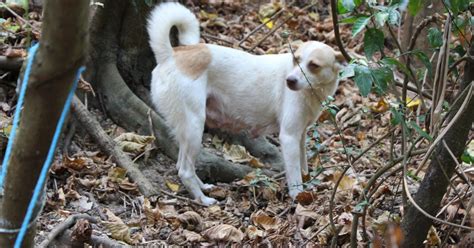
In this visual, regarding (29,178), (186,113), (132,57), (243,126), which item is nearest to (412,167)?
(243,126)

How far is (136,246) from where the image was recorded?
3.70 m

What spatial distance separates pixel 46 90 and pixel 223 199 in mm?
3539

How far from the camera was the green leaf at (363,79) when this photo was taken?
280cm

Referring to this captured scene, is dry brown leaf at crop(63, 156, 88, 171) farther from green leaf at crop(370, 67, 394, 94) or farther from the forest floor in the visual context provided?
green leaf at crop(370, 67, 394, 94)

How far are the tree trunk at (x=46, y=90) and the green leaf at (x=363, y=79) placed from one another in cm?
161

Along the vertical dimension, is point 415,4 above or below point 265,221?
above

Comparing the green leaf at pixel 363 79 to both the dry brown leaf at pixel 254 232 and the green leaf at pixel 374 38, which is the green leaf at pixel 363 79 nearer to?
the green leaf at pixel 374 38

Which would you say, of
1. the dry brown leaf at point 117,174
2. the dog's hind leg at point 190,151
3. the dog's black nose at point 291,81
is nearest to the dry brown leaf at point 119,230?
the dry brown leaf at point 117,174

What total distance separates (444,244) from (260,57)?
2411mm

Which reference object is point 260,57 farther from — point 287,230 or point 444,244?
point 444,244

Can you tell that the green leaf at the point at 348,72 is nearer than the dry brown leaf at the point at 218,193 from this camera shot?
Yes

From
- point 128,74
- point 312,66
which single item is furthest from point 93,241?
point 128,74

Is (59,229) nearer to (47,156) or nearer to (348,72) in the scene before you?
(348,72)

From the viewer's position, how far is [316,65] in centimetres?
486
